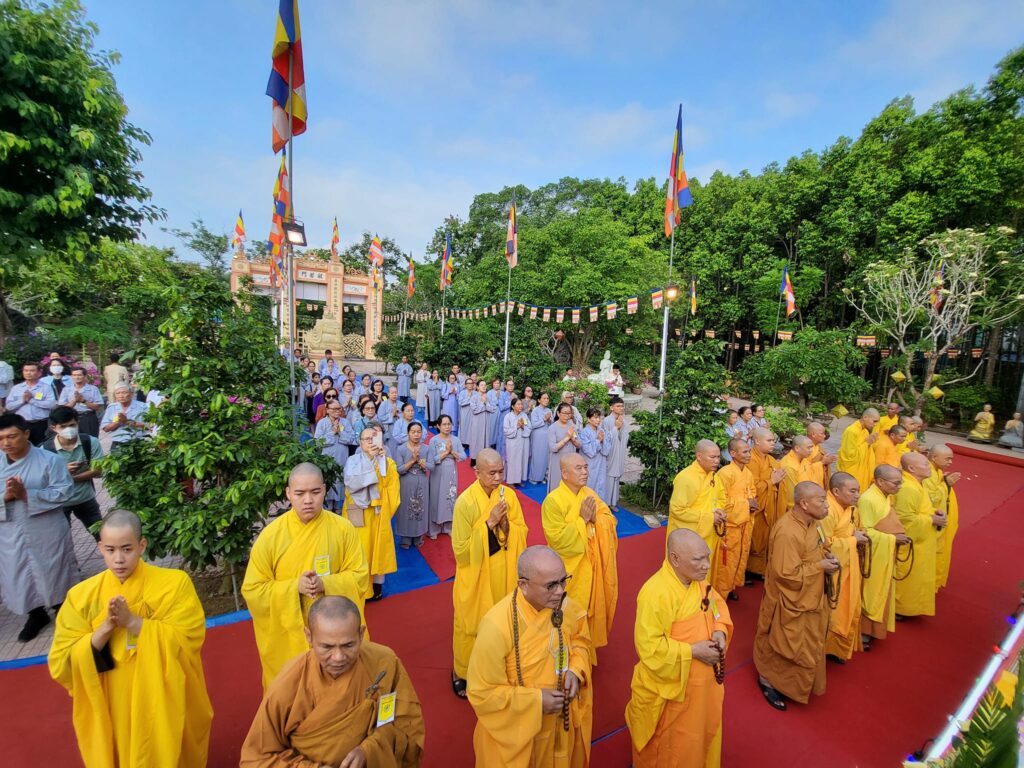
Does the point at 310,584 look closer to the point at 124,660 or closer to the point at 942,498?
the point at 124,660

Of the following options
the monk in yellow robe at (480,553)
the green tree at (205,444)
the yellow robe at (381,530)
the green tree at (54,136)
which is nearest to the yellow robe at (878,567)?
the monk in yellow robe at (480,553)

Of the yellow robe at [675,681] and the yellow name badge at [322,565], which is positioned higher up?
the yellow name badge at [322,565]

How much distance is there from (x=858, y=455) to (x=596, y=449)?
465 centimetres

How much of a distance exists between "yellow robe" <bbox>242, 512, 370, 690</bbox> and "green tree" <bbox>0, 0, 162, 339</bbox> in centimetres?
760

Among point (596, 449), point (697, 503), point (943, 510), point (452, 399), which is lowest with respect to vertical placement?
point (943, 510)

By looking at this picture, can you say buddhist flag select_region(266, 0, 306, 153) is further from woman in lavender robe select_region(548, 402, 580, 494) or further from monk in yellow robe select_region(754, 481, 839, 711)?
monk in yellow robe select_region(754, 481, 839, 711)

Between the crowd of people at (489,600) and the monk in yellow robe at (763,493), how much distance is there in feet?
0.09

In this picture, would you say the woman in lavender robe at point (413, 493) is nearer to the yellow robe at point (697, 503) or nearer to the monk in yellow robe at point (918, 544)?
the yellow robe at point (697, 503)

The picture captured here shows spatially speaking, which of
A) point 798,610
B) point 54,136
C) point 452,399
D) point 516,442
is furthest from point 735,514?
point 54,136

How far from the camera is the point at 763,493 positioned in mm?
6355

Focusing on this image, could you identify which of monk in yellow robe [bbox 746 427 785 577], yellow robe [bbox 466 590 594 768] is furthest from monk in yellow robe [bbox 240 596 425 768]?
monk in yellow robe [bbox 746 427 785 577]

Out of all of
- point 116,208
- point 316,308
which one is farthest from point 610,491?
point 316,308

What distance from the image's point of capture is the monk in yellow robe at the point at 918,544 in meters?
5.11

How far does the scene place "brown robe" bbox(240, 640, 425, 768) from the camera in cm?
206
